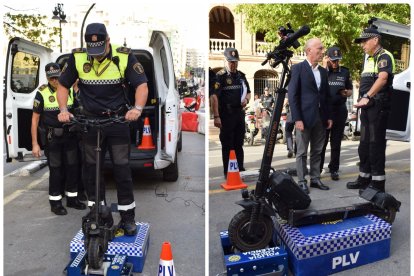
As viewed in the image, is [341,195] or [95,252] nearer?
[95,252]

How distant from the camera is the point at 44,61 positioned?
5.79 meters

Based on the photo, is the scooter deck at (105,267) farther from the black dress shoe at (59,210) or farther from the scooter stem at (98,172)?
the black dress shoe at (59,210)

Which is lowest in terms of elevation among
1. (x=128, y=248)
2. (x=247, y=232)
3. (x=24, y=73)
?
(x=128, y=248)

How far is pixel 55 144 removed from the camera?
174 inches

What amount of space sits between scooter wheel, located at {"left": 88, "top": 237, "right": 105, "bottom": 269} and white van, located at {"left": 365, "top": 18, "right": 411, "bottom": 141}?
4204 mm

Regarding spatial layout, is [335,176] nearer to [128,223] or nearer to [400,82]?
[400,82]

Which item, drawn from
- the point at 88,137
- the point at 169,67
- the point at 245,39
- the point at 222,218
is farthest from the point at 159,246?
the point at 245,39

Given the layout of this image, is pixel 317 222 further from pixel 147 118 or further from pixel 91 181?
pixel 147 118

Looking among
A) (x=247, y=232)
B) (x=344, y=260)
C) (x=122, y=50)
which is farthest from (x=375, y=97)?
(x=122, y=50)

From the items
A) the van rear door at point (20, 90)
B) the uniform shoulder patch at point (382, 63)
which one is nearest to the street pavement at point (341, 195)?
the uniform shoulder patch at point (382, 63)

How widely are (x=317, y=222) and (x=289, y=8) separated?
4.10 metres

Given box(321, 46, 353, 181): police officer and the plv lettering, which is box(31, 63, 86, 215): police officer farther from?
box(321, 46, 353, 181): police officer

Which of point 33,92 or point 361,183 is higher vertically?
point 33,92

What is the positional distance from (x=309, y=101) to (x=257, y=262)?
2229 mm
